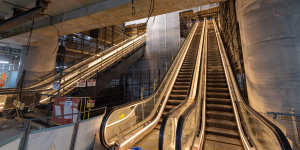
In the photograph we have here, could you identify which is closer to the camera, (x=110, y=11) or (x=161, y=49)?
(x=110, y=11)

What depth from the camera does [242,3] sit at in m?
3.36

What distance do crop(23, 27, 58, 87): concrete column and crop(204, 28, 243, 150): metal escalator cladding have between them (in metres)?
8.18

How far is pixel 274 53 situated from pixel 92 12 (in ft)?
18.2

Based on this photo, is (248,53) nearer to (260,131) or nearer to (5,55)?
(260,131)

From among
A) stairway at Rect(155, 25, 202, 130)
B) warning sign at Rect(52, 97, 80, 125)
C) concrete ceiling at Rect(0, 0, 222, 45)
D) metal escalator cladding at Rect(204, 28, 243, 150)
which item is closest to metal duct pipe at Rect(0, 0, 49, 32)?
concrete ceiling at Rect(0, 0, 222, 45)

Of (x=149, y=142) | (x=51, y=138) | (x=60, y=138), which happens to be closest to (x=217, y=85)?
(x=149, y=142)

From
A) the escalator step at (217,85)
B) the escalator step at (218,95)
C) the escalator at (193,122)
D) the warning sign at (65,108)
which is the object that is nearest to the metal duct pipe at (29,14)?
the warning sign at (65,108)

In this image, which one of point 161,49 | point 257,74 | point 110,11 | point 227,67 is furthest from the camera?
point 161,49

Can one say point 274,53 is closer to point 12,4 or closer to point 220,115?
point 220,115

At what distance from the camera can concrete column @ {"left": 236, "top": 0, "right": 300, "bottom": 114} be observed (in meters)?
2.55

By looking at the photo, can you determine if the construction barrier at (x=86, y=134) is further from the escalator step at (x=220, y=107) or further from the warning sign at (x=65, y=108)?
the escalator step at (x=220, y=107)

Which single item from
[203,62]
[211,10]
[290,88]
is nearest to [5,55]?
[203,62]

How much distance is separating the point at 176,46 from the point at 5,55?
18.0 metres

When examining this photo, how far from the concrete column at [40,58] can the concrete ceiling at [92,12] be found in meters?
0.79
